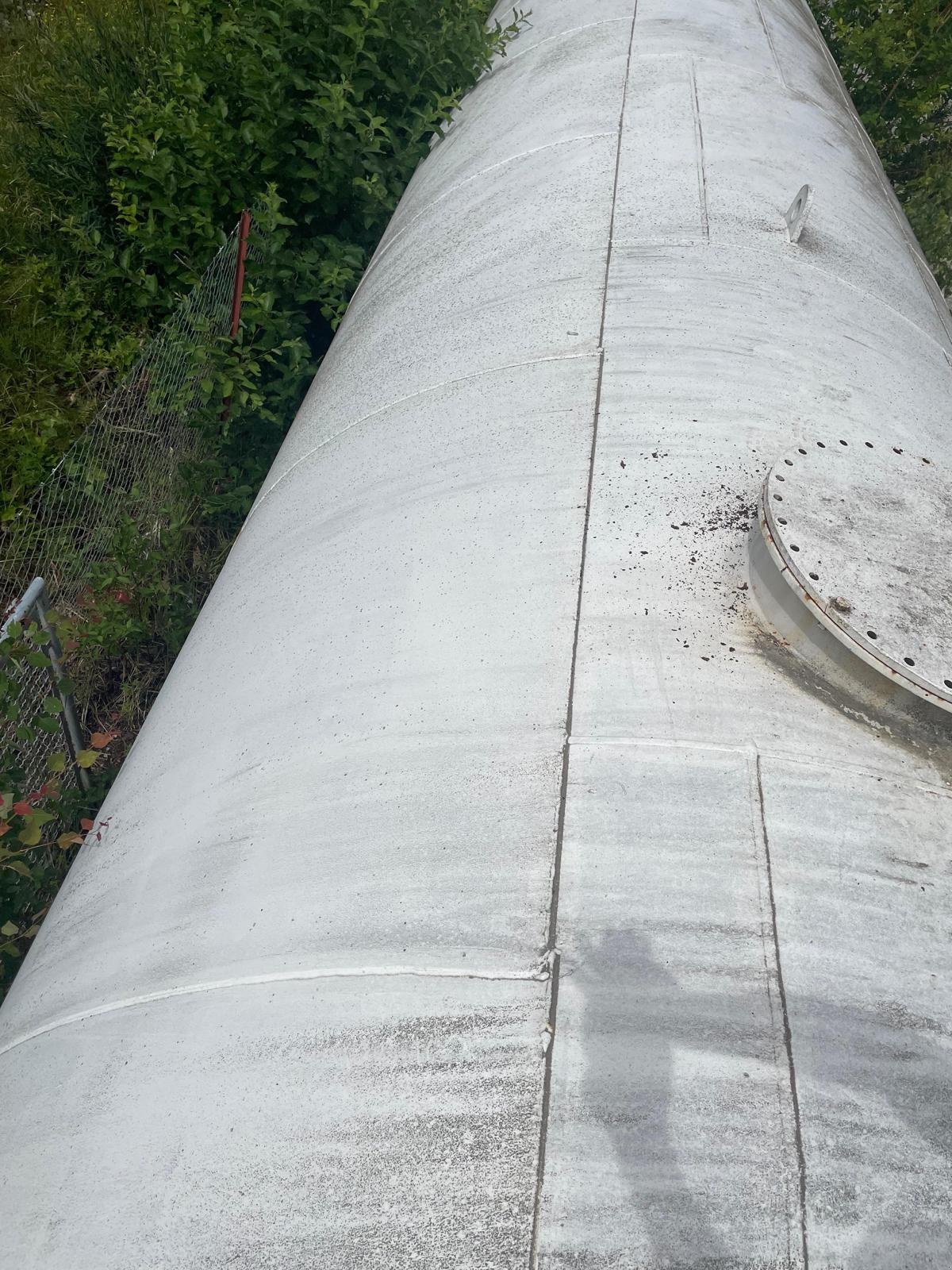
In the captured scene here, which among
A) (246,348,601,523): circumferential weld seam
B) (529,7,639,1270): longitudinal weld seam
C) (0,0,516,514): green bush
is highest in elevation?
(0,0,516,514): green bush

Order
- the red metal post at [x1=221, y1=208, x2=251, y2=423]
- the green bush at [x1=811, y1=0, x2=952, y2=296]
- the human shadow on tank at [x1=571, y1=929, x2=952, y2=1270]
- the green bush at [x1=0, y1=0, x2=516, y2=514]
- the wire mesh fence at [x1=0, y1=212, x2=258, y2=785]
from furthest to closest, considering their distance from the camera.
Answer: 1. the green bush at [x1=811, y1=0, x2=952, y2=296]
2. the red metal post at [x1=221, y1=208, x2=251, y2=423]
3. the green bush at [x1=0, y1=0, x2=516, y2=514]
4. the wire mesh fence at [x1=0, y1=212, x2=258, y2=785]
5. the human shadow on tank at [x1=571, y1=929, x2=952, y2=1270]

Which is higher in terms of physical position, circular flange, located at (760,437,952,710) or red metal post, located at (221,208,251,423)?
red metal post, located at (221,208,251,423)

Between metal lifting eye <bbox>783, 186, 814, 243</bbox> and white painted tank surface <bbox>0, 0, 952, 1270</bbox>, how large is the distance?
6.8 inches

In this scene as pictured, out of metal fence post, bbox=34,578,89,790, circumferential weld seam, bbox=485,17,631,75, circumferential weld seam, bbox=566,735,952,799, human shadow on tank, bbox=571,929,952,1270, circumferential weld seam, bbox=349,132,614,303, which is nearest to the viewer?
human shadow on tank, bbox=571,929,952,1270

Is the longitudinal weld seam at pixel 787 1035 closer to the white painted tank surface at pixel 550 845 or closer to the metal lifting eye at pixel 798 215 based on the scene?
the white painted tank surface at pixel 550 845

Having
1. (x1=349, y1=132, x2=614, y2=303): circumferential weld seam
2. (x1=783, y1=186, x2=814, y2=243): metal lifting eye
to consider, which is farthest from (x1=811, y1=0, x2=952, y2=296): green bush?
(x1=783, y1=186, x2=814, y2=243): metal lifting eye

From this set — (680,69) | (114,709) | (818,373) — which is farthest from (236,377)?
(818,373)

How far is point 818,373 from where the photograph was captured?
2.26 meters

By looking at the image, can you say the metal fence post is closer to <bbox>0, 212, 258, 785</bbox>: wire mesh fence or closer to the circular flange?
<bbox>0, 212, 258, 785</bbox>: wire mesh fence

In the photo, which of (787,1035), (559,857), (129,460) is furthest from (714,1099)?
(129,460)

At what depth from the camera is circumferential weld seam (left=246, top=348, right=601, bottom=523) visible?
229 centimetres

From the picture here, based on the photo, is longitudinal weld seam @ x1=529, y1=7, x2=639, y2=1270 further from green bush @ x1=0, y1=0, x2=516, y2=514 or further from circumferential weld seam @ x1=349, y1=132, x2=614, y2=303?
green bush @ x1=0, y1=0, x2=516, y2=514

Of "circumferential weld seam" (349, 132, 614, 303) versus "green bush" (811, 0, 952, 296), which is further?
"green bush" (811, 0, 952, 296)

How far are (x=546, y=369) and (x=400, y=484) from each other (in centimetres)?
48
